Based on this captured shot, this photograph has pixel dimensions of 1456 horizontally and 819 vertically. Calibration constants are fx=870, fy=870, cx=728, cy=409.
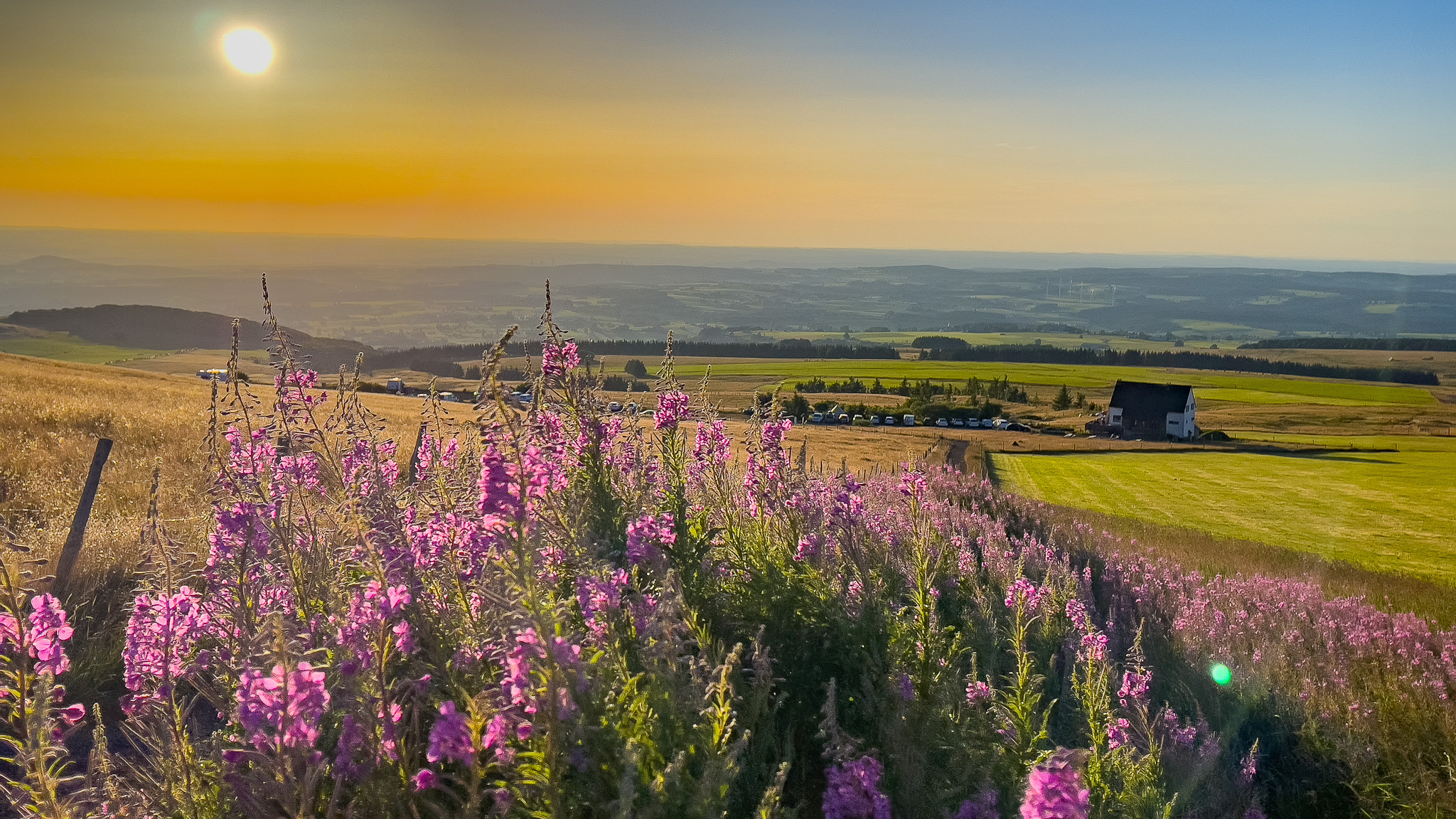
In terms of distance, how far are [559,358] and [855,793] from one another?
2400mm

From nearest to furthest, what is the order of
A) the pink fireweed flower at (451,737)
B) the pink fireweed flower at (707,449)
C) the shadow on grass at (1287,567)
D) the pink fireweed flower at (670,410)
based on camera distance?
the pink fireweed flower at (451,737), the pink fireweed flower at (670,410), the pink fireweed flower at (707,449), the shadow on grass at (1287,567)

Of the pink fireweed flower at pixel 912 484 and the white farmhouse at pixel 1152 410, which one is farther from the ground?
the pink fireweed flower at pixel 912 484

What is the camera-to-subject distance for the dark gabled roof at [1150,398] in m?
58.9

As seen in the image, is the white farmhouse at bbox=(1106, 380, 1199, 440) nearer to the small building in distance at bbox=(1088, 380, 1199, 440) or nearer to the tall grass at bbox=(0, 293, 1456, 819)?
the small building in distance at bbox=(1088, 380, 1199, 440)

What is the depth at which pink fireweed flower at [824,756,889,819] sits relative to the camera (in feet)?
9.82

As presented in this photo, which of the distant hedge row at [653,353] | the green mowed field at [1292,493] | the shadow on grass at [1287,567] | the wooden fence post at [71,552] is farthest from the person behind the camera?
the distant hedge row at [653,353]

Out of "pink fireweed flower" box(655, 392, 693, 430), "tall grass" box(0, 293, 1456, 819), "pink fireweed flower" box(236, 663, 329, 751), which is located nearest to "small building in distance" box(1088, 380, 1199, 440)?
"tall grass" box(0, 293, 1456, 819)

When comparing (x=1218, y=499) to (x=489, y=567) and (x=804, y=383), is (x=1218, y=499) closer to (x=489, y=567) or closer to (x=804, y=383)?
(x=489, y=567)

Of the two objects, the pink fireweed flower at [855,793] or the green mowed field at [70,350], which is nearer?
the pink fireweed flower at [855,793]

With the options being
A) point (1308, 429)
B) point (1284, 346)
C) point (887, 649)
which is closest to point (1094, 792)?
point (887, 649)

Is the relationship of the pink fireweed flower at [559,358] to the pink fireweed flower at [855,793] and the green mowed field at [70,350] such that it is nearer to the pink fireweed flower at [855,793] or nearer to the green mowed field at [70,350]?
the pink fireweed flower at [855,793]

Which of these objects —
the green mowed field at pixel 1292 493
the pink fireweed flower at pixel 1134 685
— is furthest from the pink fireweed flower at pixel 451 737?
the green mowed field at pixel 1292 493

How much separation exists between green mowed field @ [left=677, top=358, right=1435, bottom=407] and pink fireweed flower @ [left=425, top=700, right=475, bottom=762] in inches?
2587

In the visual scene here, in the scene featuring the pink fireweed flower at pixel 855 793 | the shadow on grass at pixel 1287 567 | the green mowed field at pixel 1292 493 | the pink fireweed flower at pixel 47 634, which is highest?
the pink fireweed flower at pixel 47 634
